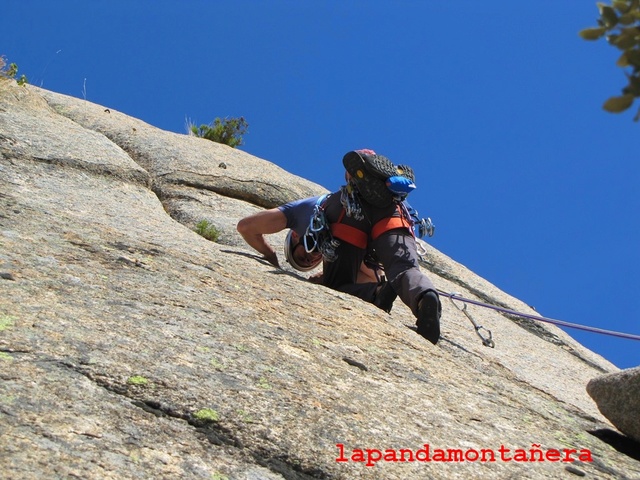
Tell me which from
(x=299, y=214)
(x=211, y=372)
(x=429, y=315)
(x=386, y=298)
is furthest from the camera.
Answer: (x=299, y=214)

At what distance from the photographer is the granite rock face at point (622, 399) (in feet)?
23.1

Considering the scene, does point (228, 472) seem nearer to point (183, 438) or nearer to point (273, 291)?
point (183, 438)

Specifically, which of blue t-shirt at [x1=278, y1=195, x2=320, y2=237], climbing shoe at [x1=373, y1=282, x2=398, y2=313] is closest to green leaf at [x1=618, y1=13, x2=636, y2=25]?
climbing shoe at [x1=373, y1=282, x2=398, y2=313]

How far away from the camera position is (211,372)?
540 centimetres

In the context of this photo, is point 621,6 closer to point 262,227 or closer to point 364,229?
point 364,229

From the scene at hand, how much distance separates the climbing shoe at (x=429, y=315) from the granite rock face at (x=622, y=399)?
1.47m

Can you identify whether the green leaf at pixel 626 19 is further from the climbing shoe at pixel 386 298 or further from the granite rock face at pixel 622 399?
the climbing shoe at pixel 386 298

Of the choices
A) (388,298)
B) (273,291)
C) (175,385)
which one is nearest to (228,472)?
(175,385)

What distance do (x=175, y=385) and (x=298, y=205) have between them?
15.5 ft

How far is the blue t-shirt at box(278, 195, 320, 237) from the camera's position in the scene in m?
9.49

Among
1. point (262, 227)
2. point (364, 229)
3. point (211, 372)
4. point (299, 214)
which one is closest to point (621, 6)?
point (211, 372)

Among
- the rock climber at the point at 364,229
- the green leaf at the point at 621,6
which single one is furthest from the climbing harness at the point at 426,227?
the green leaf at the point at 621,6

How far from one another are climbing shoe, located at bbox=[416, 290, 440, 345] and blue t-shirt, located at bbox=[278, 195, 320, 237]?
5.81ft

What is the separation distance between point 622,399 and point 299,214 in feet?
12.5
